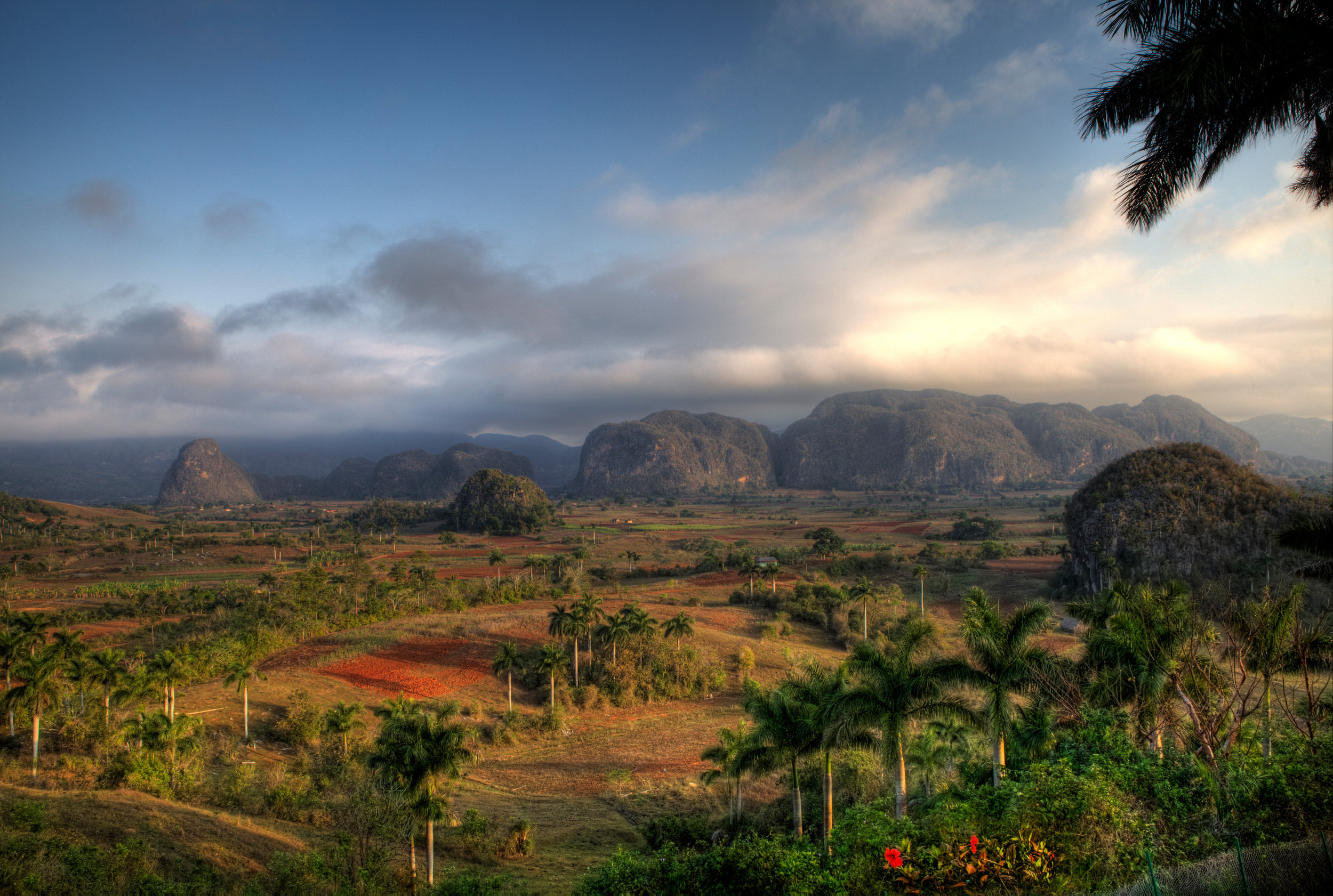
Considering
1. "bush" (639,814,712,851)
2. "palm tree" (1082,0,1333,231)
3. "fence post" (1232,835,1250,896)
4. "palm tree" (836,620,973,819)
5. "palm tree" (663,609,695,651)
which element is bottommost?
"bush" (639,814,712,851)

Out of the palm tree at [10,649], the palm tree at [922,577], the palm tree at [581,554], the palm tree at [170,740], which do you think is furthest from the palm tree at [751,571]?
the palm tree at [10,649]

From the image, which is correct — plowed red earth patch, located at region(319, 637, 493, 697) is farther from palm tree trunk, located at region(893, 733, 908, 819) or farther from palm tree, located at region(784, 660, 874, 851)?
palm tree trunk, located at region(893, 733, 908, 819)

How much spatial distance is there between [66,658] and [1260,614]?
143 feet

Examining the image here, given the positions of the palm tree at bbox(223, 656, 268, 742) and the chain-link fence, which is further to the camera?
the palm tree at bbox(223, 656, 268, 742)

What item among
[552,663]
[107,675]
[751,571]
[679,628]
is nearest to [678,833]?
[552,663]

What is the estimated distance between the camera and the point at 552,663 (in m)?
36.5

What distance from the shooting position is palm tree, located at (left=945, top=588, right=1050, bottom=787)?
15414 millimetres

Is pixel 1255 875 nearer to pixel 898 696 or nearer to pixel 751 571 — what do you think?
pixel 898 696

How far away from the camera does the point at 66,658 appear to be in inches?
1064

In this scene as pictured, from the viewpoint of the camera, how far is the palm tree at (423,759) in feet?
57.3

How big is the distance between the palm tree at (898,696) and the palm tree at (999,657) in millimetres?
596

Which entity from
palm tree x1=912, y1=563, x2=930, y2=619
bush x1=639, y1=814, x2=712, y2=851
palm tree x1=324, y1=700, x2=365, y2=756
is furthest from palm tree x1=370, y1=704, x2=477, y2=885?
palm tree x1=912, y1=563, x2=930, y2=619

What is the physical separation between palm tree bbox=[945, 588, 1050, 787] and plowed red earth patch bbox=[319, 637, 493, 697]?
30.7 meters

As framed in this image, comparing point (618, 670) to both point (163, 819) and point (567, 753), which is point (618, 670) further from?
point (163, 819)
